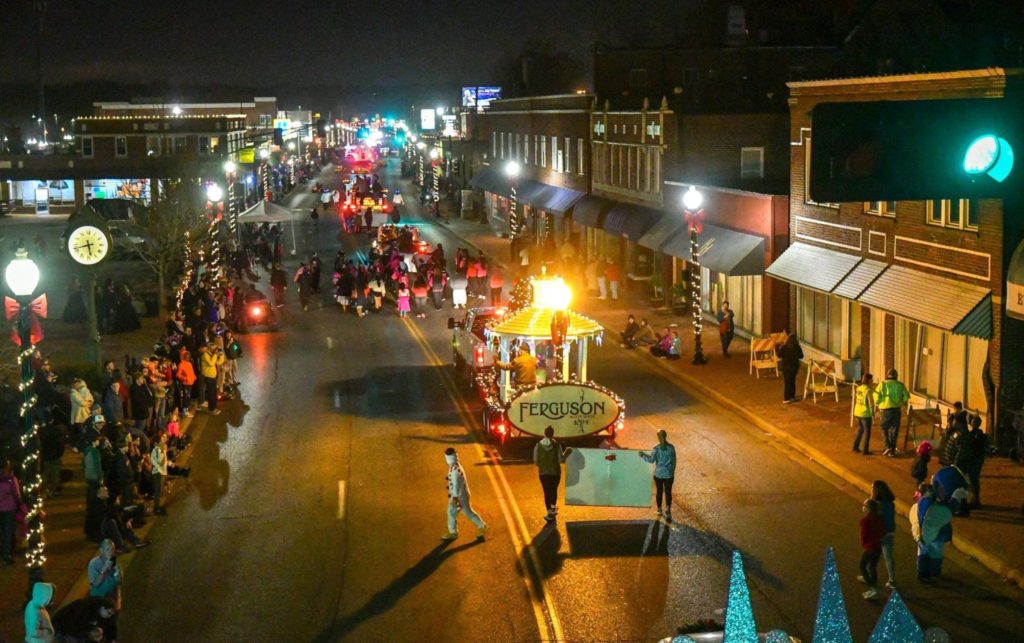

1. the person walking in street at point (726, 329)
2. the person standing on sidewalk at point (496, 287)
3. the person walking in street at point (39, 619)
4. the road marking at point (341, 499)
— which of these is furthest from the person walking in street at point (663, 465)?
the person standing on sidewalk at point (496, 287)

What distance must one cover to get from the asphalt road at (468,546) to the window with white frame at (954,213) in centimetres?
497

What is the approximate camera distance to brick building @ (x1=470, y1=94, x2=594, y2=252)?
54000 millimetres

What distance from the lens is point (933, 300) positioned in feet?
74.0

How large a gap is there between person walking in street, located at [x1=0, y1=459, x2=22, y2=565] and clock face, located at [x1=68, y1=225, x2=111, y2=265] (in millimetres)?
9645

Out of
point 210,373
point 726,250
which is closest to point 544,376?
point 210,373

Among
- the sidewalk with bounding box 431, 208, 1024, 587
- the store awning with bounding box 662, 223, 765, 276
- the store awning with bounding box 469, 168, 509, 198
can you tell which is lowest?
the sidewalk with bounding box 431, 208, 1024, 587

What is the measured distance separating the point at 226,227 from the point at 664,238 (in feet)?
100

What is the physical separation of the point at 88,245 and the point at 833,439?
14.4 meters

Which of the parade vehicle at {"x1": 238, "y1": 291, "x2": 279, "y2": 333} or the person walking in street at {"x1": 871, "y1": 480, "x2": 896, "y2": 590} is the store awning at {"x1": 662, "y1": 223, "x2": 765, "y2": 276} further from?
the person walking in street at {"x1": 871, "y1": 480, "x2": 896, "y2": 590}

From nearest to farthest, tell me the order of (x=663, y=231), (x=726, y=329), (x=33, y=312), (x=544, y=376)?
(x=33, y=312) < (x=544, y=376) < (x=726, y=329) < (x=663, y=231)

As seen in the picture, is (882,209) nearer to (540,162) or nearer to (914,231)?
(914,231)

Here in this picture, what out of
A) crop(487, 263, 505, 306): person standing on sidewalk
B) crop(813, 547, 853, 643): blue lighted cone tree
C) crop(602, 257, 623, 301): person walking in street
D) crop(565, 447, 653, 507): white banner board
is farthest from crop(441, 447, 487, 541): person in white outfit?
crop(602, 257, 623, 301): person walking in street

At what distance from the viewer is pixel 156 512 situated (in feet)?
60.2

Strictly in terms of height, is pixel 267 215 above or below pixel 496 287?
above
